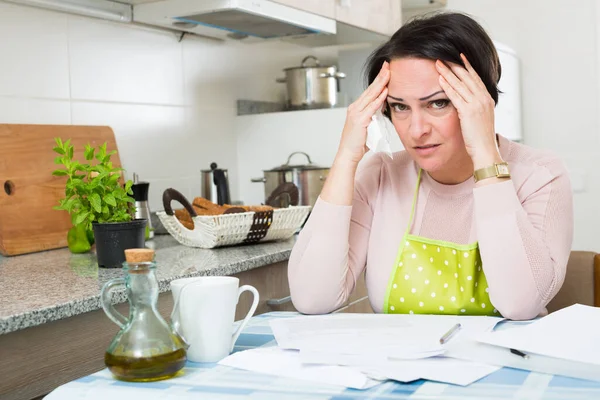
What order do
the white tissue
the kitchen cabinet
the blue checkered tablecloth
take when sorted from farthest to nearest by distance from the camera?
the kitchen cabinet, the white tissue, the blue checkered tablecloth

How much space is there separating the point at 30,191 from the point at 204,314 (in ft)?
3.99

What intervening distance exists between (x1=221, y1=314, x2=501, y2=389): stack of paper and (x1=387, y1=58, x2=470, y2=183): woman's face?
1.33 ft

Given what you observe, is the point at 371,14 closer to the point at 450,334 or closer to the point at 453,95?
the point at 453,95

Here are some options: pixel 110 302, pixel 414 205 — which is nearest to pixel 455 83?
pixel 414 205

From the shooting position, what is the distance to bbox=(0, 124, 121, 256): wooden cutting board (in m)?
2.03

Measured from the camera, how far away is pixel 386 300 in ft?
5.01

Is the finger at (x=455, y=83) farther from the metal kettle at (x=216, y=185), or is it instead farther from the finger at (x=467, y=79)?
the metal kettle at (x=216, y=185)

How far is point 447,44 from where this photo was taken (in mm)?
1523

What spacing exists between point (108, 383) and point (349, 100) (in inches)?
100

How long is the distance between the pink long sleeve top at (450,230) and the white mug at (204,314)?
44cm

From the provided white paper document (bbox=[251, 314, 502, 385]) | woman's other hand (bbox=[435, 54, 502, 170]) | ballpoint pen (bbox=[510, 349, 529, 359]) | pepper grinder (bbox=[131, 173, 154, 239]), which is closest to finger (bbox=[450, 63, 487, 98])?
woman's other hand (bbox=[435, 54, 502, 170])

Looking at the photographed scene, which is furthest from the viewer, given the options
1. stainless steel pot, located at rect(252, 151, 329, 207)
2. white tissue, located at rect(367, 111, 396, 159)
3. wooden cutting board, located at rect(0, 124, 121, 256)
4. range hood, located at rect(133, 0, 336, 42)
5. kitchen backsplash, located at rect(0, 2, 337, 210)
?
stainless steel pot, located at rect(252, 151, 329, 207)

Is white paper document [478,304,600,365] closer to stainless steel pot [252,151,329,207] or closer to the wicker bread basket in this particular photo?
the wicker bread basket

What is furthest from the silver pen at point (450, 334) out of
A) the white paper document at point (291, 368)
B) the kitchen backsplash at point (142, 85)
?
the kitchen backsplash at point (142, 85)
